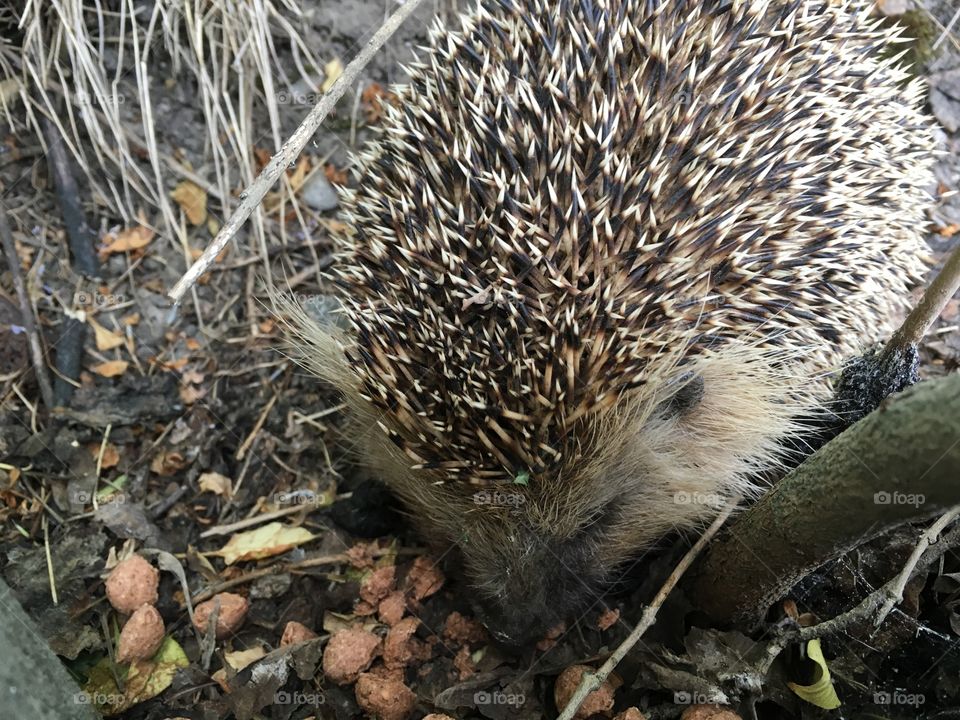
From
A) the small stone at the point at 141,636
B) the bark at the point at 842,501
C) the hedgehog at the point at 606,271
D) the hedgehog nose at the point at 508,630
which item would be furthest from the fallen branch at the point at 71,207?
the bark at the point at 842,501

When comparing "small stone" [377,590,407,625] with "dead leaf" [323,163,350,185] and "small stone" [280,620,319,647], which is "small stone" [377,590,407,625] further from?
"dead leaf" [323,163,350,185]

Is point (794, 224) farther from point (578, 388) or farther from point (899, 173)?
point (578, 388)

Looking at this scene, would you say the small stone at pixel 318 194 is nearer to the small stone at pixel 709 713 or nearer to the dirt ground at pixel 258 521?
the dirt ground at pixel 258 521

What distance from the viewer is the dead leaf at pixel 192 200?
4.17 m

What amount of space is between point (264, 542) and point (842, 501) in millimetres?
2538

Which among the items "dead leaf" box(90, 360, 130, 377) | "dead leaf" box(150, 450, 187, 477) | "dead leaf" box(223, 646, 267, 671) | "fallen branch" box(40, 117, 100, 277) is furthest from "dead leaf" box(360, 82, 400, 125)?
"dead leaf" box(223, 646, 267, 671)

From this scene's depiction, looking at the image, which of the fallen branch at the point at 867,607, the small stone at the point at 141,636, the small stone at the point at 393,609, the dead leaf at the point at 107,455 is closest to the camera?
the fallen branch at the point at 867,607

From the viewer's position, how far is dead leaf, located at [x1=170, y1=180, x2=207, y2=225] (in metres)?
4.17

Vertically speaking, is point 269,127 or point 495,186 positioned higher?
point 495,186

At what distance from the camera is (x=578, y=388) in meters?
→ 2.59

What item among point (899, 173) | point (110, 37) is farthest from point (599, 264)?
point (110, 37)

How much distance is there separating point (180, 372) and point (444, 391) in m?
1.92

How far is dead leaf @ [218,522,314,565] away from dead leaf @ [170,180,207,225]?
1.74 metres

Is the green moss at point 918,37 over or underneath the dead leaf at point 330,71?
over
